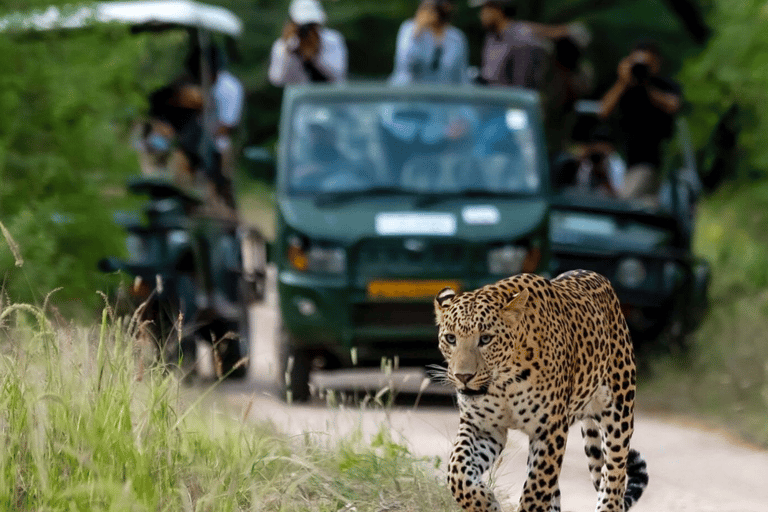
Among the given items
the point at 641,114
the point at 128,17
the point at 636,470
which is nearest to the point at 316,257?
the point at 128,17

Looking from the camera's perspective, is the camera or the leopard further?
the camera

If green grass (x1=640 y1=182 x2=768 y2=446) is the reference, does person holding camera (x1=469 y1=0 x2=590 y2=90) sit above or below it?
above

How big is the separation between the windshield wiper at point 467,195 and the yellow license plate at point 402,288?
576mm

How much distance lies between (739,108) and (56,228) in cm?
687

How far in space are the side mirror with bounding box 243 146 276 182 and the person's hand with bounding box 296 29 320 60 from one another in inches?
77.5

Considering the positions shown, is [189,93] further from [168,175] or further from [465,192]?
[465,192]

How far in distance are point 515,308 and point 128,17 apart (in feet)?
26.5

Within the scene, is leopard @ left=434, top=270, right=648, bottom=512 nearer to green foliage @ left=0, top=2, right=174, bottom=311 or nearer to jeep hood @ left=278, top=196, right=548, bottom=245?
green foliage @ left=0, top=2, right=174, bottom=311

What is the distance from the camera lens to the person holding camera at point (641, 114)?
12656mm

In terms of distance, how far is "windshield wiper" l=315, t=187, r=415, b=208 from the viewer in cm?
1045

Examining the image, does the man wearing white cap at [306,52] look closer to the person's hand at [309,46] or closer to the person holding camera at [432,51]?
the person's hand at [309,46]

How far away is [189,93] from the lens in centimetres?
1258

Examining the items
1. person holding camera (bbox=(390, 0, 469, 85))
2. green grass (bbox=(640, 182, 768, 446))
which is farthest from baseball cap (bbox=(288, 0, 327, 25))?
green grass (bbox=(640, 182, 768, 446))

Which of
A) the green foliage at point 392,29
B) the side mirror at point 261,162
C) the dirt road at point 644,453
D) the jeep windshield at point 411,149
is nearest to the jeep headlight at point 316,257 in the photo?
the jeep windshield at point 411,149
